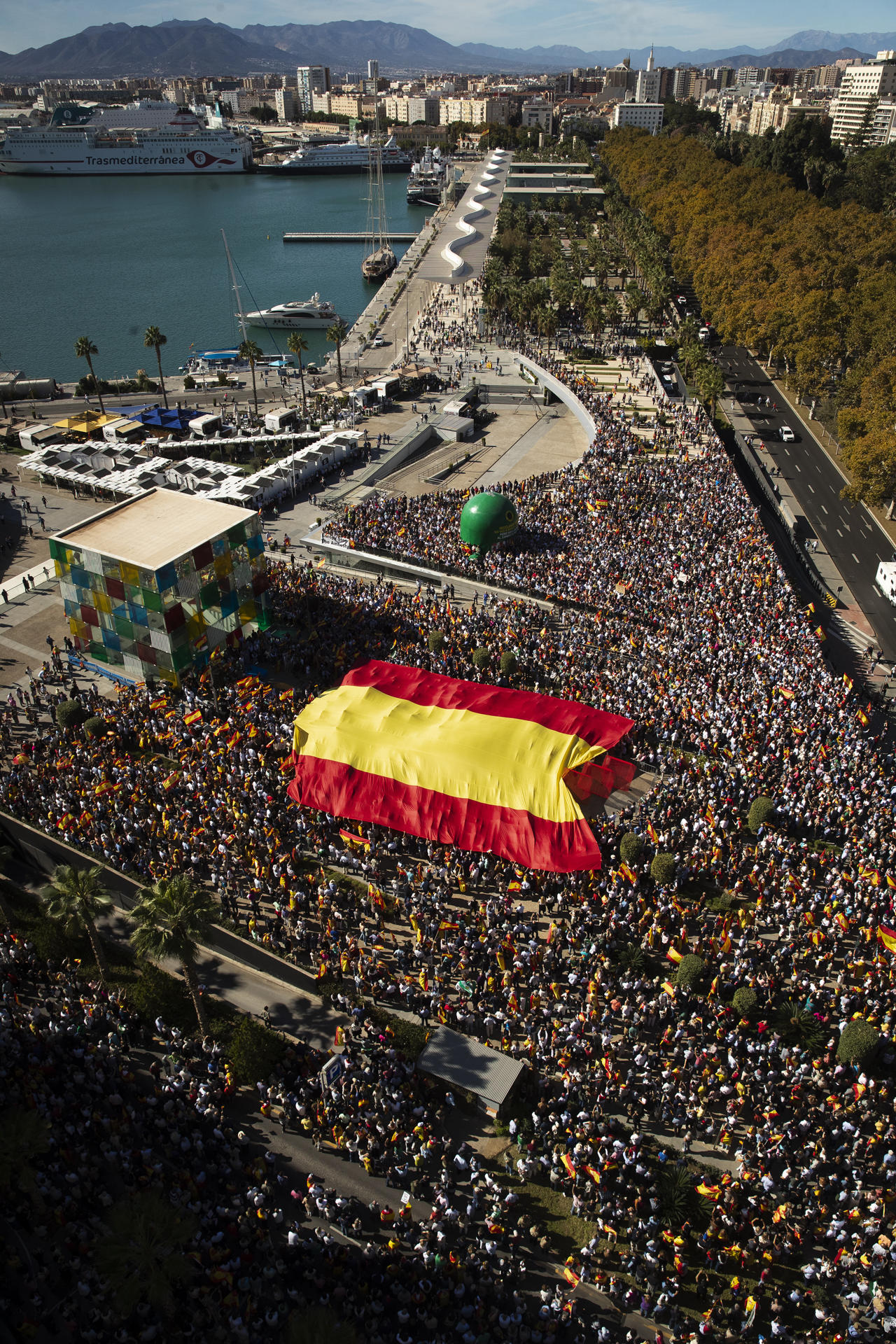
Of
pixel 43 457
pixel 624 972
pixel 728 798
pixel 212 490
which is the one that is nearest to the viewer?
pixel 624 972

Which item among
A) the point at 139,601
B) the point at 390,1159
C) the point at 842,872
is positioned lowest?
the point at 390,1159

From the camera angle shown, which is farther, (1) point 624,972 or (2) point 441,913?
(2) point 441,913

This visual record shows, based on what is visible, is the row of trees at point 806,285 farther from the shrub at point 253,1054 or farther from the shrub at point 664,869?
the shrub at point 253,1054

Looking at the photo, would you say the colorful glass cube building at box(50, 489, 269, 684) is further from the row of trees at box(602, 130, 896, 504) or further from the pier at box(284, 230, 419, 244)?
the pier at box(284, 230, 419, 244)

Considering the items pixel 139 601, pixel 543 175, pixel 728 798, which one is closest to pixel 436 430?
pixel 139 601

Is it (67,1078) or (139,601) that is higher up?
(139,601)

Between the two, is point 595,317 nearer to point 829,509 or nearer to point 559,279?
point 559,279

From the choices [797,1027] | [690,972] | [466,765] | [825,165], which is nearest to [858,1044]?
[797,1027]

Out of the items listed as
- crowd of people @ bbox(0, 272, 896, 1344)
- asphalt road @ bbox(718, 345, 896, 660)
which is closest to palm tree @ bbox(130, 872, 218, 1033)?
crowd of people @ bbox(0, 272, 896, 1344)

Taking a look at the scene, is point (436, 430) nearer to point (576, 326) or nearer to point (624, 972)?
point (576, 326)
